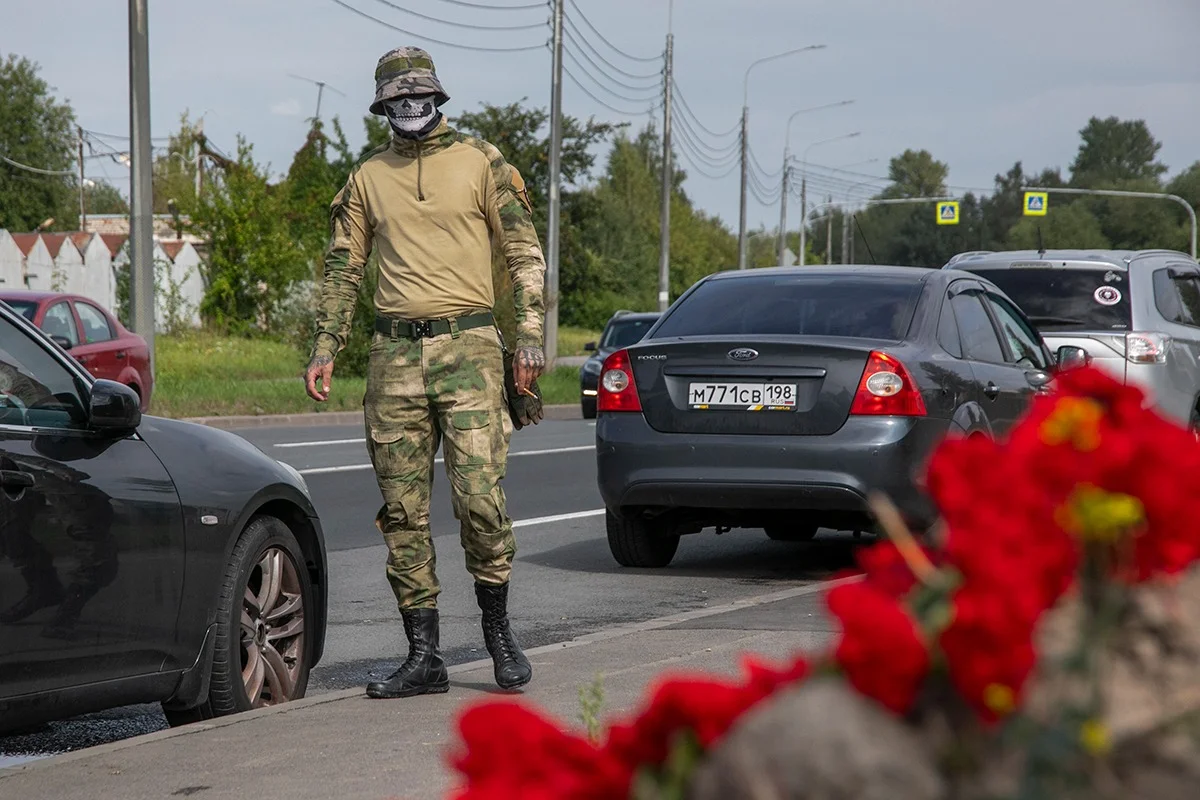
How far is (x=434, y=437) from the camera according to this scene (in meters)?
5.98

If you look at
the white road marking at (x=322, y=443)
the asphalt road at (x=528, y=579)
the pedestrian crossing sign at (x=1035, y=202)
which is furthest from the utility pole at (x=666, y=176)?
the asphalt road at (x=528, y=579)

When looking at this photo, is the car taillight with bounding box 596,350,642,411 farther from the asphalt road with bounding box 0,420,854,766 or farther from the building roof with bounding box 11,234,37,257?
the building roof with bounding box 11,234,37,257

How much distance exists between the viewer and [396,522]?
5.92 metres

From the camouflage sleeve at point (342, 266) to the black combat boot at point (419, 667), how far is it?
0.95 metres

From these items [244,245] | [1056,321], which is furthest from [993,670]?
[244,245]

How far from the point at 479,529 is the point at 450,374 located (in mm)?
515

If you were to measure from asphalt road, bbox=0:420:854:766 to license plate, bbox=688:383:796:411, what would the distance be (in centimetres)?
96

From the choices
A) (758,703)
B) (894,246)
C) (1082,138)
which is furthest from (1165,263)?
(1082,138)

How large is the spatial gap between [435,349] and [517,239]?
47cm

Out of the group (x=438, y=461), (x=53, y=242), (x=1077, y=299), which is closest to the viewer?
(x=1077, y=299)

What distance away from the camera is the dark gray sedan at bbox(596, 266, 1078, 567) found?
334 inches

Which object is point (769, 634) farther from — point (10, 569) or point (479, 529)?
point (10, 569)

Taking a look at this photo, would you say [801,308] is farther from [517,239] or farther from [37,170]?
[37,170]

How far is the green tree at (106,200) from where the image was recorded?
5142 inches
